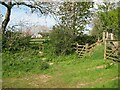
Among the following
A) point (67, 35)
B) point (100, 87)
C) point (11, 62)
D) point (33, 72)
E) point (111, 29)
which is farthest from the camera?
point (111, 29)

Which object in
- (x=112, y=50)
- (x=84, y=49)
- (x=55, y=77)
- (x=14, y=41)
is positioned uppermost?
(x=14, y=41)

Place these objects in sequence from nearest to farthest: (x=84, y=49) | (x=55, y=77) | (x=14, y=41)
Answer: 1. (x=55, y=77)
2. (x=84, y=49)
3. (x=14, y=41)

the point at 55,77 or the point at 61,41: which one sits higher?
the point at 61,41

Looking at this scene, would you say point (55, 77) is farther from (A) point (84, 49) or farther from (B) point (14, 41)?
(B) point (14, 41)

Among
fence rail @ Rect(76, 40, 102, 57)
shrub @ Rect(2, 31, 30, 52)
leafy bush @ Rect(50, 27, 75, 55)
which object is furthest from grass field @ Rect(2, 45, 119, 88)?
fence rail @ Rect(76, 40, 102, 57)

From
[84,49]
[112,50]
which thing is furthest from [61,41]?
[112,50]

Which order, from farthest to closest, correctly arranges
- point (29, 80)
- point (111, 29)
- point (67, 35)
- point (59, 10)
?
point (111, 29), point (59, 10), point (67, 35), point (29, 80)

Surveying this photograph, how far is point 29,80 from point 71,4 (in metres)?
16.3

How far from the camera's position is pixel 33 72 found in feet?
46.1

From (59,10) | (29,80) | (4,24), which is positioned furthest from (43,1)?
(29,80)

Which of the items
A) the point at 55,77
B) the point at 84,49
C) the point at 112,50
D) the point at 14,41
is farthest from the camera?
the point at 14,41

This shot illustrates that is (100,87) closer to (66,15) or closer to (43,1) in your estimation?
(43,1)

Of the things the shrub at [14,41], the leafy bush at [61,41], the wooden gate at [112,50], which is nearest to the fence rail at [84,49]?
the leafy bush at [61,41]

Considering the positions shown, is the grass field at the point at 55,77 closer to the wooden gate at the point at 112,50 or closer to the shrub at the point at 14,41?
the wooden gate at the point at 112,50
